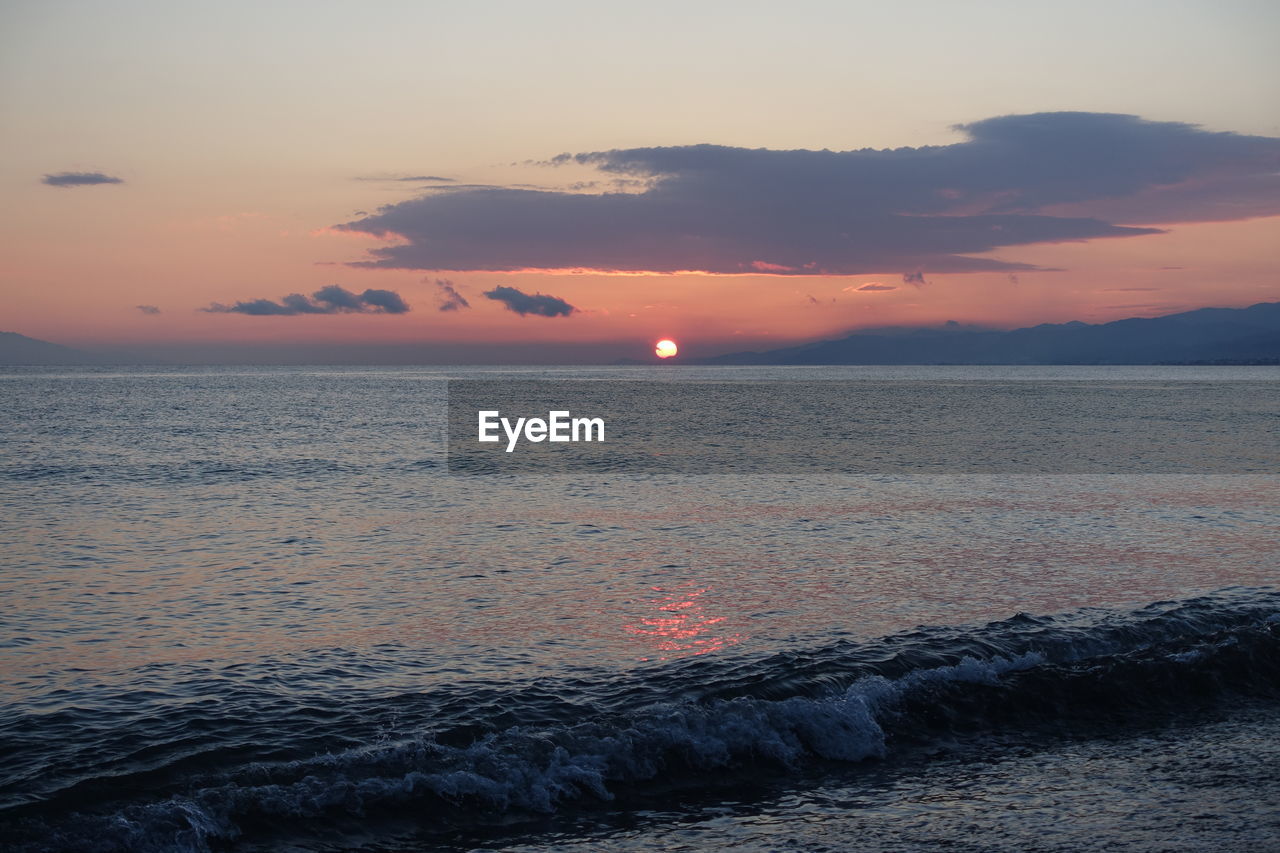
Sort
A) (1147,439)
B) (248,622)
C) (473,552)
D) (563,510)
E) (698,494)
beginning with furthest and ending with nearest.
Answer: (1147,439), (698,494), (563,510), (473,552), (248,622)

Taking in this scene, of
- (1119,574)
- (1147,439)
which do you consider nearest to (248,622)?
(1119,574)

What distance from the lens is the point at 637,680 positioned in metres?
15.4

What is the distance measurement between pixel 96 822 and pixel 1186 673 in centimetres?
1648

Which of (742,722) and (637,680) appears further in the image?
(637,680)

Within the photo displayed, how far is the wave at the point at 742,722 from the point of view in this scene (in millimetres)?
11211

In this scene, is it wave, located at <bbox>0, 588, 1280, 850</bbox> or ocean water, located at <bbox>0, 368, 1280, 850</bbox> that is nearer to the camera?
ocean water, located at <bbox>0, 368, 1280, 850</bbox>

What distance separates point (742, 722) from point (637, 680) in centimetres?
233

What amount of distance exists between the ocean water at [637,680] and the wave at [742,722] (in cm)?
6

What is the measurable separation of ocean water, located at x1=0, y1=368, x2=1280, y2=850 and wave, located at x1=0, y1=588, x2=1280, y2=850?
0.06 meters

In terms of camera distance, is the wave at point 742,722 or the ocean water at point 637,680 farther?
the wave at point 742,722

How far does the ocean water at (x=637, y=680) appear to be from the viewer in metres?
11.0

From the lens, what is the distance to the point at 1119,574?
2305cm

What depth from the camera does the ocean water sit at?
36.2ft

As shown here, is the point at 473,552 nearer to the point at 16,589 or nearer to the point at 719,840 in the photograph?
the point at 16,589
